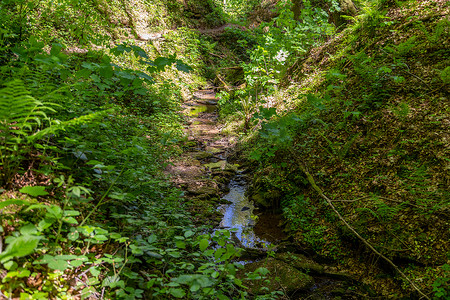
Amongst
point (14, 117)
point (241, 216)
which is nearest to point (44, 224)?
point (14, 117)

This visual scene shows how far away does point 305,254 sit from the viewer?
362cm

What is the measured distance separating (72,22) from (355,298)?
10293mm

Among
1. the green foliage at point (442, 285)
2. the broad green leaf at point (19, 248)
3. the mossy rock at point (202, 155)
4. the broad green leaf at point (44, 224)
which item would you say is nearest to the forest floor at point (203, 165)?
the mossy rock at point (202, 155)

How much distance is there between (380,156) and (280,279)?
2.50m

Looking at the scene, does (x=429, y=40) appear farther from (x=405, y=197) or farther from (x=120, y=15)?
(x=120, y=15)

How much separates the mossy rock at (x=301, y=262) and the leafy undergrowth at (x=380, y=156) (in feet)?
0.79

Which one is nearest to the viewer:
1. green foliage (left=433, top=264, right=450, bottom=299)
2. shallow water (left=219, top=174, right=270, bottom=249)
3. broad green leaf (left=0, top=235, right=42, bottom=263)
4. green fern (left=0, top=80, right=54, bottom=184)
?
broad green leaf (left=0, top=235, right=42, bottom=263)

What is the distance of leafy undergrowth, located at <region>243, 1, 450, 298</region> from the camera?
9.51 ft

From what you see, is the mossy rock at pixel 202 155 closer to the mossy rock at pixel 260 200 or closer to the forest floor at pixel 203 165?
the forest floor at pixel 203 165

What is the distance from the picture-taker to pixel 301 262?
340 centimetres

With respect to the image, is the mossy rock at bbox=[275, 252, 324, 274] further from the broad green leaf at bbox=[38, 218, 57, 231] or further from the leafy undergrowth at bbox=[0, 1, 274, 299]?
the broad green leaf at bbox=[38, 218, 57, 231]

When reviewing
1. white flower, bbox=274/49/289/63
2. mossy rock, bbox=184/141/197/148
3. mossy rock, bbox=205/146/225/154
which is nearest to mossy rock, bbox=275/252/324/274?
mossy rock, bbox=205/146/225/154

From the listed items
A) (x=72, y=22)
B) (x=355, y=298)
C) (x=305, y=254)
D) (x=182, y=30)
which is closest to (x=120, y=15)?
(x=72, y=22)

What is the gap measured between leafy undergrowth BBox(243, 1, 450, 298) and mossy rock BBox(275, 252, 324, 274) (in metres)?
0.24
